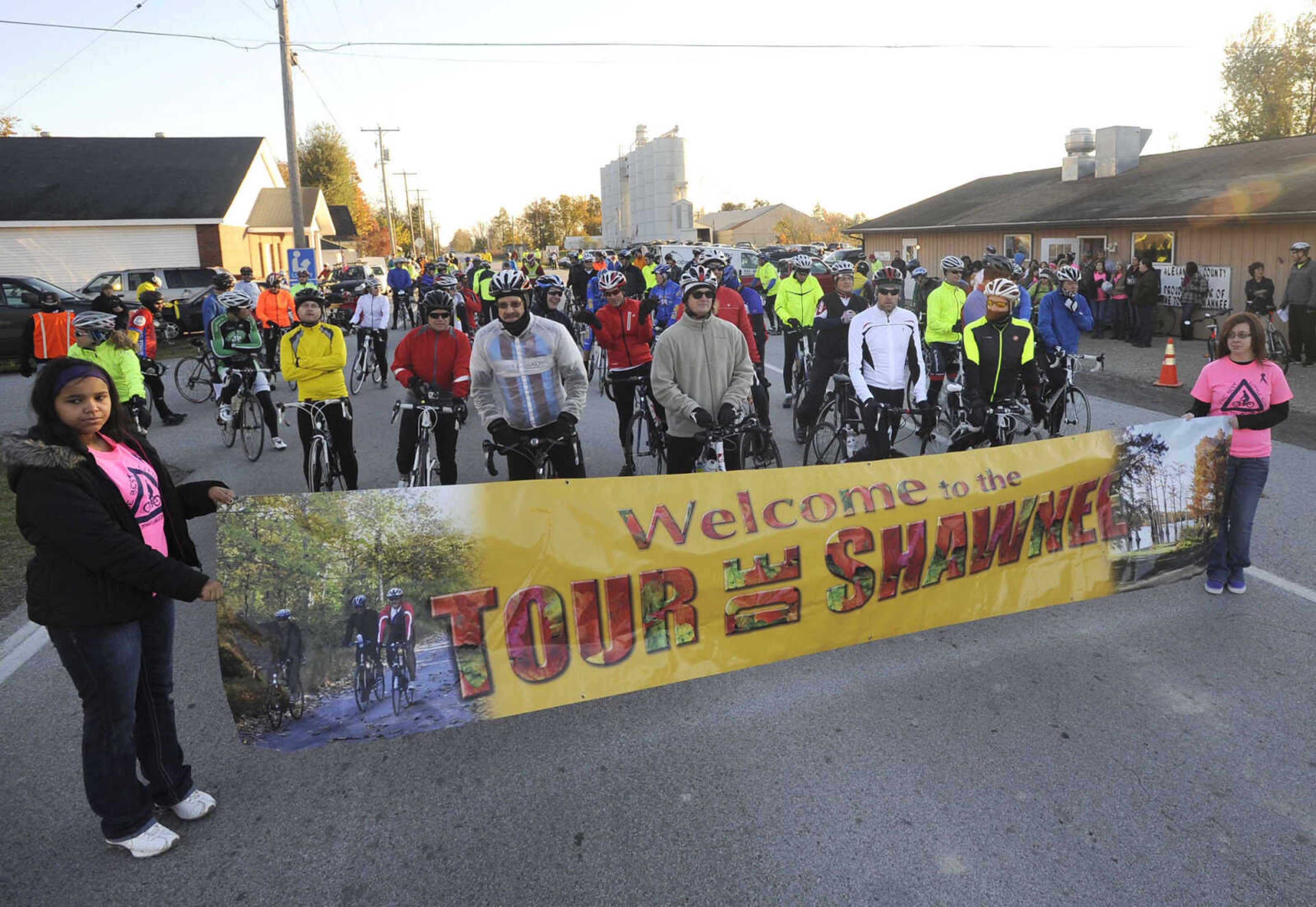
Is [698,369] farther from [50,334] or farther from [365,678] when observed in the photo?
[50,334]

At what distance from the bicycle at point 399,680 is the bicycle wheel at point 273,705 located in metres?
0.46

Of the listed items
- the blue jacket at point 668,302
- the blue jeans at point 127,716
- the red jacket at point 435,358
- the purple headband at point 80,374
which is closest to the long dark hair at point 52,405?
the purple headband at point 80,374

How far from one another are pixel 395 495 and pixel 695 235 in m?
111

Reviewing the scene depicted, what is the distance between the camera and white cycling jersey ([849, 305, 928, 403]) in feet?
27.1

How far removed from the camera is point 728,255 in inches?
1585

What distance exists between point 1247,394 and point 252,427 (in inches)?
404

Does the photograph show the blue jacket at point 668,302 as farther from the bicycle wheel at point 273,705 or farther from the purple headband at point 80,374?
the purple headband at point 80,374

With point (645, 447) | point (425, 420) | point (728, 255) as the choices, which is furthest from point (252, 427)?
point (728, 255)

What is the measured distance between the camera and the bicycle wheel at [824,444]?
9.64 m

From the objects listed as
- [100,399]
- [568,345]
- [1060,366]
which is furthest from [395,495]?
[1060,366]

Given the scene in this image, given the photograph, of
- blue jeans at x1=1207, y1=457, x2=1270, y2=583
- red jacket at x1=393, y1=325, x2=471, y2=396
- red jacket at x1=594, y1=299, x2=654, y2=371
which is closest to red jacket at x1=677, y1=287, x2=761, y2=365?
red jacket at x1=594, y1=299, x2=654, y2=371

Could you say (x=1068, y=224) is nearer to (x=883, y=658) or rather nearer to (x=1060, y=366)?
(x=1060, y=366)

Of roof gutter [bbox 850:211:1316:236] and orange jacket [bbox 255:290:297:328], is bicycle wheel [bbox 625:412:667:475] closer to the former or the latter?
orange jacket [bbox 255:290:297:328]

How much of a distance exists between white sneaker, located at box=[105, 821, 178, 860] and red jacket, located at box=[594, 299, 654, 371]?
679 centimetres
